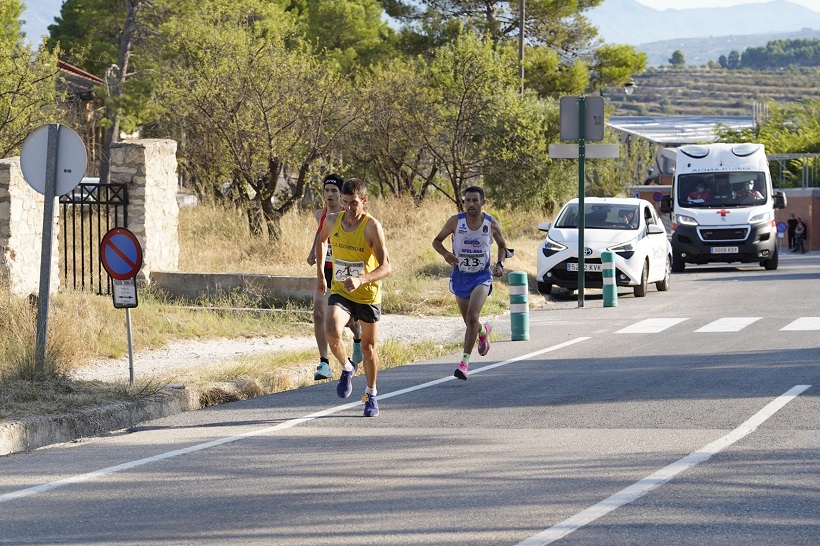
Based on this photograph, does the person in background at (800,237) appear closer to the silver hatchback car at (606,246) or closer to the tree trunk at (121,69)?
the tree trunk at (121,69)

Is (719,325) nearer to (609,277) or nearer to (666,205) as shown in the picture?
(609,277)

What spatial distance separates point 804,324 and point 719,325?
115 cm

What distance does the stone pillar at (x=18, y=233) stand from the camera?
16.9m

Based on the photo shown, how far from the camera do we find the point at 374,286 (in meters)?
10.1

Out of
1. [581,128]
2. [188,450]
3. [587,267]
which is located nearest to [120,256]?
[188,450]

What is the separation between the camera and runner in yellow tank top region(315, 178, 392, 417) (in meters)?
9.95

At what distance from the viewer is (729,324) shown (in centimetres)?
1748

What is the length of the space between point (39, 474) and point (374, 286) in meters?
3.19

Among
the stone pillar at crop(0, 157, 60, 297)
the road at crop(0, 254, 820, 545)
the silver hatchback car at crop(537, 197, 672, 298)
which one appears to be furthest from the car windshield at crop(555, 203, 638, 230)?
the road at crop(0, 254, 820, 545)

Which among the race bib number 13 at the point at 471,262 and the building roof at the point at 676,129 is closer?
the race bib number 13 at the point at 471,262

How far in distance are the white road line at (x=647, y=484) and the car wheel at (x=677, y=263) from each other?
20868 mm

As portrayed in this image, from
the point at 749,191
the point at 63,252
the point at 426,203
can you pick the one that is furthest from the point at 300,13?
the point at 63,252

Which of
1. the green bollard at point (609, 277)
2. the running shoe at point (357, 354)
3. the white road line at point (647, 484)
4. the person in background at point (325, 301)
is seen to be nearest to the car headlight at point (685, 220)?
the green bollard at point (609, 277)

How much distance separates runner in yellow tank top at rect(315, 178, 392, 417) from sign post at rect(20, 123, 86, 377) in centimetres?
240
